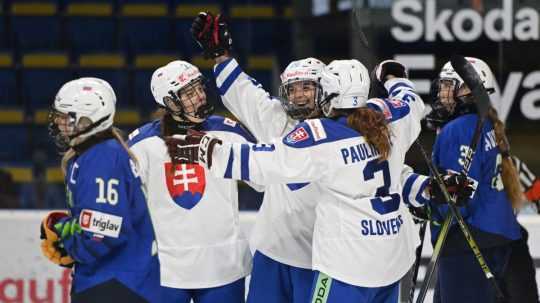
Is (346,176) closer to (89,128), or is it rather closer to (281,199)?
(281,199)

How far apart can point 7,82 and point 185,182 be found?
2999 mm

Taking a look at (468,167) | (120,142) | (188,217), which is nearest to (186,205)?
(188,217)

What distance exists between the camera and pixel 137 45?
5836 millimetres

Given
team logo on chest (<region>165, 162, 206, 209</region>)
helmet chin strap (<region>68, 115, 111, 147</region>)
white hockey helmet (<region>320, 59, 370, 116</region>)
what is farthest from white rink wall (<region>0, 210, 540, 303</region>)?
helmet chin strap (<region>68, 115, 111, 147</region>)

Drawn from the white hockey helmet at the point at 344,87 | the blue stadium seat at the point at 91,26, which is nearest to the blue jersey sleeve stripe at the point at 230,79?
the white hockey helmet at the point at 344,87

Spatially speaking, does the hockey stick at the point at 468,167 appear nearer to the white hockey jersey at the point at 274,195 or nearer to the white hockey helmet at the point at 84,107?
the white hockey jersey at the point at 274,195

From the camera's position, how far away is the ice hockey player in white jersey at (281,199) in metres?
2.80

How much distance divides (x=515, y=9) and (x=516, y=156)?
2.04 feet

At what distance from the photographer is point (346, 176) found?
2.46 metres

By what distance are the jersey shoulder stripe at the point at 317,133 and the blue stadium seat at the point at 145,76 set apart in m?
2.77

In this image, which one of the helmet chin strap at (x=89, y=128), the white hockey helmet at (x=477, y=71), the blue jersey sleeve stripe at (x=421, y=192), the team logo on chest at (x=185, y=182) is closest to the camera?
the helmet chin strap at (x=89, y=128)

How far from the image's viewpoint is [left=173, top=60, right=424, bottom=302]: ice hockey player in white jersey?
2457 mm

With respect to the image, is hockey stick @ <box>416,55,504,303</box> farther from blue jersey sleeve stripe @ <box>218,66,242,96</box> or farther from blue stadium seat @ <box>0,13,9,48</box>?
blue stadium seat @ <box>0,13,9,48</box>

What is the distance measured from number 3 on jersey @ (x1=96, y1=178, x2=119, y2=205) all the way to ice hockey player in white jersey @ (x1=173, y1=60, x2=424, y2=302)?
289 mm
